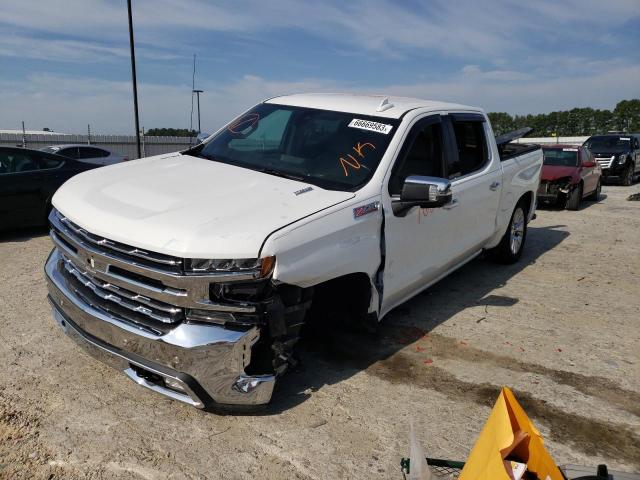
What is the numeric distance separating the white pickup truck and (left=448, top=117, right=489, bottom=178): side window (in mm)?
46

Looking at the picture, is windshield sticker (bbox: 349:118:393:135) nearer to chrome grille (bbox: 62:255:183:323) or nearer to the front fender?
the front fender

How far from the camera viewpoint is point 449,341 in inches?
183

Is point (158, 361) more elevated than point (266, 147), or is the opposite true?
point (266, 147)

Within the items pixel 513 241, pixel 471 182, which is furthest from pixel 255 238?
pixel 513 241

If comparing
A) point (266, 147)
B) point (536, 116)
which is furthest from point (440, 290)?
point (536, 116)

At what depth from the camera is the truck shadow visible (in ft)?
12.5

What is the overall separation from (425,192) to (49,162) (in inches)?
263

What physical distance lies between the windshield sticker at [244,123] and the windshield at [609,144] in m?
17.0

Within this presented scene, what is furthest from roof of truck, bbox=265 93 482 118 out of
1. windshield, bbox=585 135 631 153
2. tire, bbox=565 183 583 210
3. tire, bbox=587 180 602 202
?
windshield, bbox=585 135 631 153

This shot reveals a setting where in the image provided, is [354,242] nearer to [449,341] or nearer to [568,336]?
[449,341]

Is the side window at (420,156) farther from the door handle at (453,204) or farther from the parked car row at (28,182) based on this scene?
the parked car row at (28,182)

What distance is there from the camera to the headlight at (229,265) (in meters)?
2.91

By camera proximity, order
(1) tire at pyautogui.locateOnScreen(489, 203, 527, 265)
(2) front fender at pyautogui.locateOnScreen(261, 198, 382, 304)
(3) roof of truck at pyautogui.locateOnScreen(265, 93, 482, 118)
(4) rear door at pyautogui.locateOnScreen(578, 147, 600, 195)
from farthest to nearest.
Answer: (4) rear door at pyautogui.locateOnScreen(578, 147, 600, 195) → (1) tire at pyautogui.locateOnScreen(489, 203, 527, 265) → (3) roof of truck at pyautogui.locateOnScreen(265, 93, 482, 118) → (2) front fender at pyautogui.locateOnScreen(261, 198, 382, 304)

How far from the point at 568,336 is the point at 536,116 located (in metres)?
51.4
